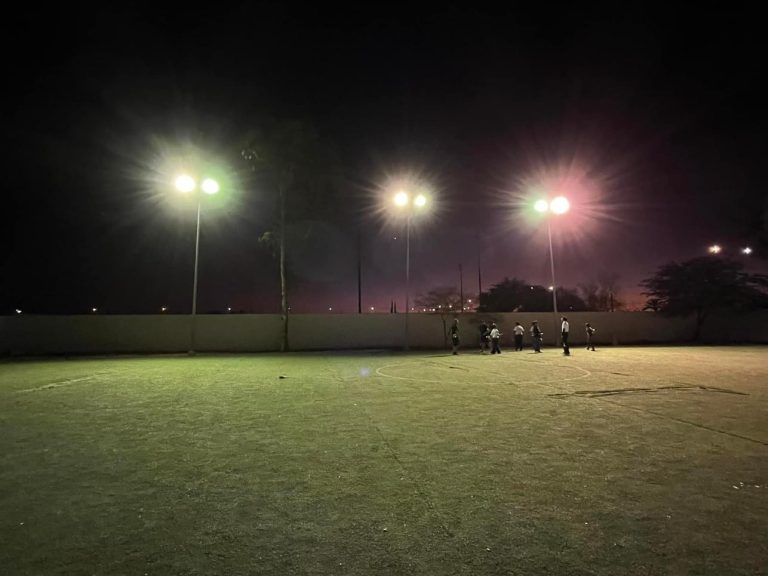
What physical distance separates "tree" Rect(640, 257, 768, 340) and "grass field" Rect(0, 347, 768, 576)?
90.0ft

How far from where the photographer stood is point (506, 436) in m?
6.53

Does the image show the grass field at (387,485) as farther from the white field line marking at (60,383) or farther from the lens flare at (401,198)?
the lens flare at (401,198)

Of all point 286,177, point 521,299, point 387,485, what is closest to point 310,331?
point 286,177

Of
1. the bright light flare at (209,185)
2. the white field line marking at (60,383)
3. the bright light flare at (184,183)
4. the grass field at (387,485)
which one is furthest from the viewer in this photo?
the bright light flare at (209,185)

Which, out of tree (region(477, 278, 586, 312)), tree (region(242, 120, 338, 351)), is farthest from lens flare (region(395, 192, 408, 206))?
tree (region(477, 278, 586, 312))

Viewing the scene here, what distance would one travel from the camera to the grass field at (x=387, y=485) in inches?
128

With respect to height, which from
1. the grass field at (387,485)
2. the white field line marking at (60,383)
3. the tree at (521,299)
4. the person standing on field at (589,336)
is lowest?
the grass field at (387,485)

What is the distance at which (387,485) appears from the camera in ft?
15.2

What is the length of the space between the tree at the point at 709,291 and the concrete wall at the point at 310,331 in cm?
93

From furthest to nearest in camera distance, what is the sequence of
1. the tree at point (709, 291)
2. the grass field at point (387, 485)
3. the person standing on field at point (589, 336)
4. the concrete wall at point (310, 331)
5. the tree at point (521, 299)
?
the tree at point (521, 299) < the tree at point (709, 291) < the concrete wall at point (310, 331) < the person standing on field at point (589, 336) < the grass field at point (387, 485)

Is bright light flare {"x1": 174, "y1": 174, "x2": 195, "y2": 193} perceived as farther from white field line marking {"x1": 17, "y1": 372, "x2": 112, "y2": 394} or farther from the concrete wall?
white field line marking {"x1": 17, "y1": 372, "x2": 112, "y2": 394}

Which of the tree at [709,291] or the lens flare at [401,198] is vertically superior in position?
the lens flare at [401,198]

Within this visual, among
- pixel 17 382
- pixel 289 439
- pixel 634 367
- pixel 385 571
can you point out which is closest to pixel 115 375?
pixel 17 382

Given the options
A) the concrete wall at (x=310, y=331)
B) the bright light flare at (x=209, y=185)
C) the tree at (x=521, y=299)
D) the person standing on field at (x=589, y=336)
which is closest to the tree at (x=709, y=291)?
the concrete wall at (x=310, y=331)
